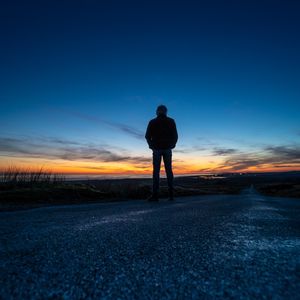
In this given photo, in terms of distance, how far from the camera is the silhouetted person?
19.5ft

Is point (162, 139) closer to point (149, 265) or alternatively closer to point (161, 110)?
point (161, 110)

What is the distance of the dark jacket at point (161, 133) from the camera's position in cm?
602

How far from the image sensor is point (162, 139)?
6027 millimetres

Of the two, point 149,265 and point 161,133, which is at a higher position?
point 161,133

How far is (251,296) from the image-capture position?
0.76m

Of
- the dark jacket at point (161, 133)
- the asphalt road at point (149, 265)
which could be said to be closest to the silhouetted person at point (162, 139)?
the dark jacket at point (161, 133)

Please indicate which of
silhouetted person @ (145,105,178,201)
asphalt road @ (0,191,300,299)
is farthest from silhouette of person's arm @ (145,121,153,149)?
asphalt road @ (0,191,300,299)

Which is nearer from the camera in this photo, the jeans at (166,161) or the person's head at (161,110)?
the jeans at (166,161)

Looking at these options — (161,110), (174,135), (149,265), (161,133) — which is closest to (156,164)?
(161,133)

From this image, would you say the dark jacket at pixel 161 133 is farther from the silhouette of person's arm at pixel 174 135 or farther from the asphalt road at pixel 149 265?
the asphalt road at pixel 149 265

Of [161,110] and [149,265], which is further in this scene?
[161,110]

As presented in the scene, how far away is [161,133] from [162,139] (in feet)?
0.49

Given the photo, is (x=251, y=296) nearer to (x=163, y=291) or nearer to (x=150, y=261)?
(x=163, y=291)

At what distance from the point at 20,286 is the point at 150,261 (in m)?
0.52
